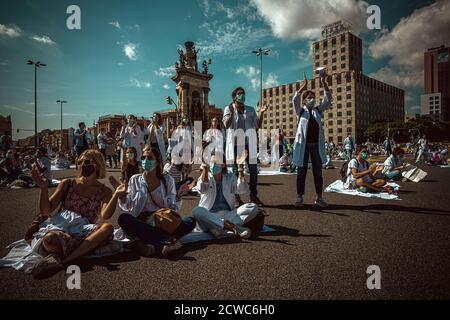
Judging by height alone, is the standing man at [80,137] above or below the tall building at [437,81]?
below

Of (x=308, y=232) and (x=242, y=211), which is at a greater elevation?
(x=242, y=211)

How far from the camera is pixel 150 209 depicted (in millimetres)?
3512

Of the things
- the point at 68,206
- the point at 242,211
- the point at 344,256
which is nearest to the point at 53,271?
the point at 68,206

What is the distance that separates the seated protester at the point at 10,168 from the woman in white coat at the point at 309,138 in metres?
10.0

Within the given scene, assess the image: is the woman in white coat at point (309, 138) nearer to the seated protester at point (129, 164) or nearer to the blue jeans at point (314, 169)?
the blue jeans at point (314, 169)

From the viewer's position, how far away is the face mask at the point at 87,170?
3109mm

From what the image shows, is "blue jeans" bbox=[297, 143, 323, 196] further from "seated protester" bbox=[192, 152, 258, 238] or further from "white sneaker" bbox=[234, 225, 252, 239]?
"white sneaker" bbox=[234, 225, 252, 239]

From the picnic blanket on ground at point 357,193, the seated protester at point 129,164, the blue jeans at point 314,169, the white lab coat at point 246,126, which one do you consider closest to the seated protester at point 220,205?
the seated protester at point 129,164

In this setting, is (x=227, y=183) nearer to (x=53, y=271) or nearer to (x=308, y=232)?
(x=308, y=232)

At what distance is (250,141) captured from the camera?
5965 mm

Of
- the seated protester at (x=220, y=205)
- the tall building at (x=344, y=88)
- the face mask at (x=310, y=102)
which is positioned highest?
the tall building at (x=344, y=88)

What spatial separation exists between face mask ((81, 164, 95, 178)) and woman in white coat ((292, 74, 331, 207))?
13.9 feet

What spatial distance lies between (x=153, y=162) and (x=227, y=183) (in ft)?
3.93

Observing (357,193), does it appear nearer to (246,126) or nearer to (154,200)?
(246,126)
